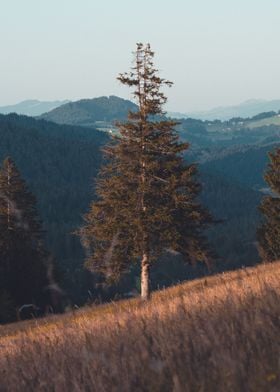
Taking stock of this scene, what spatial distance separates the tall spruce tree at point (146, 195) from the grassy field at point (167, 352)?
2387 centimetres

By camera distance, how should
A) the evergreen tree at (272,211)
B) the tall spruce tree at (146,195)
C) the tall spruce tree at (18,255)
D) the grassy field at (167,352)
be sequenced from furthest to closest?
1. the tall spruce tree at (18,255)
2. the evergreen tree at (272,211)
3. the tall spruce tree at (146,195)
4. the grassy field at (167,352)

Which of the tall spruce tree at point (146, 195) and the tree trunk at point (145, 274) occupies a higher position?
the tall spruce tree at point (146, 195)

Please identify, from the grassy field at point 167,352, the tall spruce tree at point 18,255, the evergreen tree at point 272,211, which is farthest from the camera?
the tall spruce tree at point 18,255

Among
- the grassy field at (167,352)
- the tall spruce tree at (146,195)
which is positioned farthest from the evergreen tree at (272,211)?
the grassy field at (167,352)

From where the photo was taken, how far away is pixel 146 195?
2981 centimetres

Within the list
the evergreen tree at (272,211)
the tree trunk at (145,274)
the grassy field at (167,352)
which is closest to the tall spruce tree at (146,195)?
the tree trunk at (145,274)

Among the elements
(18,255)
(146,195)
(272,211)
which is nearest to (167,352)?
(146,195)

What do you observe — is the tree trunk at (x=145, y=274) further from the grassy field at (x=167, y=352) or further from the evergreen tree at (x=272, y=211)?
the grassy field at (x=167, y=352)

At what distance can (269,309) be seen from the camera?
4.07 meters

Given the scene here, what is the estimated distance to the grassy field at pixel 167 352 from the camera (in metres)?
3.05

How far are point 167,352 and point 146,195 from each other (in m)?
26.2

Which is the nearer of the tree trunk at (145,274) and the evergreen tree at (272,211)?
the tree trunk at (145,274)

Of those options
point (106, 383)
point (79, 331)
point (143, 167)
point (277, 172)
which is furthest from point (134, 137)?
point (106, 383)

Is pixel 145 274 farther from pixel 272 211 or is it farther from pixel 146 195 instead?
pixel 272 211
